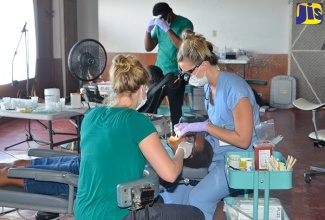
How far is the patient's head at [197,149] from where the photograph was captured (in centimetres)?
243

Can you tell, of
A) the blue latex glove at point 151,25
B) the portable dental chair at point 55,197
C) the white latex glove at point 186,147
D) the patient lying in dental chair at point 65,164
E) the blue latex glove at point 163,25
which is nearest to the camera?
the portable dental chair at point 55,197

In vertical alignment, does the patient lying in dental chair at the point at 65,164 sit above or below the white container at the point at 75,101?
below

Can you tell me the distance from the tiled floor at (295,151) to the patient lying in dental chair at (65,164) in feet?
3.22

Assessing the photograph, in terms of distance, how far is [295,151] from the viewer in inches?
207

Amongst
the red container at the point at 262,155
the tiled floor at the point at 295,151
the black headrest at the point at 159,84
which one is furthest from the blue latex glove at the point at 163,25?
the red container at the point at 262,155

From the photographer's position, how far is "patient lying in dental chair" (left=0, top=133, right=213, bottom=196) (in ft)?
7.89

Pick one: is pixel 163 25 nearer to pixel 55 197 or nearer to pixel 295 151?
pixel 295 151

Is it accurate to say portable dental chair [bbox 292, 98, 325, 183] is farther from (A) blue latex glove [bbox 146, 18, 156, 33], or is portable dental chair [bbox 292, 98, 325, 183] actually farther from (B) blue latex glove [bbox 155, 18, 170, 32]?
(A) blue latex glove [bbox 146, 18, 156, 33]

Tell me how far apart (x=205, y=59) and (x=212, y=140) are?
0.42 m

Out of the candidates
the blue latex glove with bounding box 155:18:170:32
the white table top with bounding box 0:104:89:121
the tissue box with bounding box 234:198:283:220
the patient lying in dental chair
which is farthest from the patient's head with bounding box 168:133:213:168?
the blue latex glove with bounding box 155:18:170:32

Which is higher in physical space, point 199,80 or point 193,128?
point 199,80

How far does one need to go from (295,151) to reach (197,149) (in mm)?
3032

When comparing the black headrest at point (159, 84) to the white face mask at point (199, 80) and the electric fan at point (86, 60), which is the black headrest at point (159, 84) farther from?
the white face mask at point (199, 80)

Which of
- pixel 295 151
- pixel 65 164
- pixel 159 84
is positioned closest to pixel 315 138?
pixel 295 151
